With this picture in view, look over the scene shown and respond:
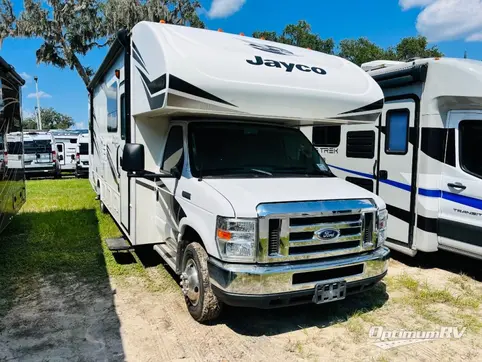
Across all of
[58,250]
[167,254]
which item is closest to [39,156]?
[58,250]

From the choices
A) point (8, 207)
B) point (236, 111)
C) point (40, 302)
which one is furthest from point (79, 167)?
point (236, 111)

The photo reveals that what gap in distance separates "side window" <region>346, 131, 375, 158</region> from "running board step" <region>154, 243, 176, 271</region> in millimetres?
3837

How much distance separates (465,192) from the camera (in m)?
5.54

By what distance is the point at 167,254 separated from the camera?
201 inches

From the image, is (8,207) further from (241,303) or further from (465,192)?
(465,192)

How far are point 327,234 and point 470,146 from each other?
306 cm

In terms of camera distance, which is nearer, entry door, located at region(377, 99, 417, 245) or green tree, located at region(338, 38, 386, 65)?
entry door, located at region(377, 99, 417, 245)

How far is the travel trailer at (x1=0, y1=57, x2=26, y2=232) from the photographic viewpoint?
654 centimetres

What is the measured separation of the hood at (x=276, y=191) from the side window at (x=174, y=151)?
69 centimetres

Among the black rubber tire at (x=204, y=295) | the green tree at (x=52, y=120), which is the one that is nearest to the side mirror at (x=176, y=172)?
the black rubber tire at (x=204, y=295)

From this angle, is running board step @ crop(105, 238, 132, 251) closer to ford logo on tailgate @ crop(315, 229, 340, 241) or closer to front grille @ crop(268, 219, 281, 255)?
front grille @ crop(268, 219, 281, 255)

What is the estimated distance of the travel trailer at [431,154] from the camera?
5516 millimetres

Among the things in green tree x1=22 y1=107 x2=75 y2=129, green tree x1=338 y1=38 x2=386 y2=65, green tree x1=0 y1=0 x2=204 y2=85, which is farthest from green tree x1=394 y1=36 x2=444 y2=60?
green tree x1=22 y1=107 x2=75 y2=129

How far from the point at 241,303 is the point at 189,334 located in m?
0.75
